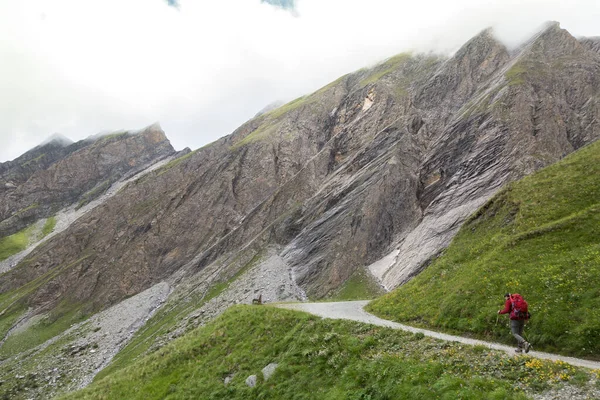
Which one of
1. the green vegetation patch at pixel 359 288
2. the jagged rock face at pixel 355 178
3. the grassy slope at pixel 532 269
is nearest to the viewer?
the grassy slope at pixel 532 269

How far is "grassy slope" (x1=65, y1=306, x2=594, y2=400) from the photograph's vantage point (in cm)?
1316

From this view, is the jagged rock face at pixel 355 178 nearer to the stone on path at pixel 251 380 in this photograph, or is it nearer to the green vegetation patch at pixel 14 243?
the stone on path at pixel 251 380

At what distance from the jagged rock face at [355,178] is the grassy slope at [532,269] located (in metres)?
16.4

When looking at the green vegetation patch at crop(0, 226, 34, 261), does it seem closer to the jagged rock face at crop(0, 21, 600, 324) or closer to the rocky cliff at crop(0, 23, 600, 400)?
the rocky cliff at crop(0, 23, 600, 400)

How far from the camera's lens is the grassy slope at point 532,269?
16.6 meters

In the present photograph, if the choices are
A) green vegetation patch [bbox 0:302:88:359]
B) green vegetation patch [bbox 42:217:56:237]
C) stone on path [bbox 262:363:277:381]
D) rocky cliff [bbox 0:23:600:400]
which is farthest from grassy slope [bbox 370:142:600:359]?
green vegetation patch [bbox 42:217:56:237]

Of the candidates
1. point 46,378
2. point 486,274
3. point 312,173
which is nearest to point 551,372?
point 486,274

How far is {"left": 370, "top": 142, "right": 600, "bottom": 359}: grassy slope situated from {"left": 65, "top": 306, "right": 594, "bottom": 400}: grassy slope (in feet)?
12.8

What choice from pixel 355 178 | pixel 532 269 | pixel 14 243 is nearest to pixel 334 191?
pixel 355 178

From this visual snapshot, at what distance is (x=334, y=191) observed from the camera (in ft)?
259

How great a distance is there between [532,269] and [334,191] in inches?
2292

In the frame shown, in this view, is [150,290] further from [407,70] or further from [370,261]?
[407,70]

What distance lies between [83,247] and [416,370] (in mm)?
120722

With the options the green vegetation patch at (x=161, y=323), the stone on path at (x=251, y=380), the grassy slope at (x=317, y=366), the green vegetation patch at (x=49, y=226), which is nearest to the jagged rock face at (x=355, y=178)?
the green vegetation patch at (x=161, y=323)
